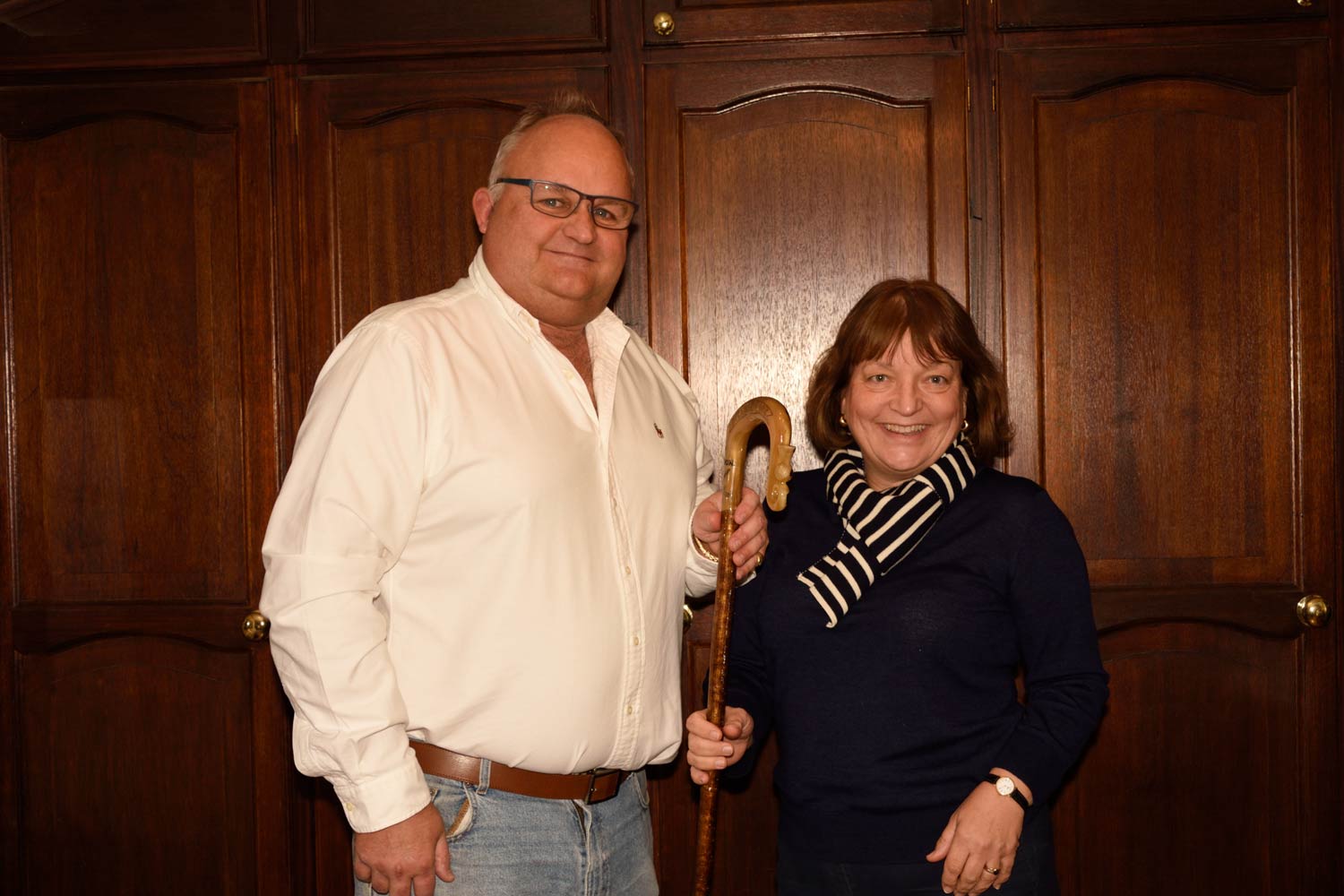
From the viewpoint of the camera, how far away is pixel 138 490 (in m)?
2.47

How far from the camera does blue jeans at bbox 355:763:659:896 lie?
1626mm

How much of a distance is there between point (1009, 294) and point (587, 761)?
53.2 inches

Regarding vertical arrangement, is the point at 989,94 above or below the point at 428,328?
above

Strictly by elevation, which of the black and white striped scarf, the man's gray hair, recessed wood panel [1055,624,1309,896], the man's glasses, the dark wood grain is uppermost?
the dark wood grain

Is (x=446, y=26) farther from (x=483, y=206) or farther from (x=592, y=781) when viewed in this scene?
(x=592, y=781)

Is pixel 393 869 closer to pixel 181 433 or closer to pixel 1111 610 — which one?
pixel 181 433

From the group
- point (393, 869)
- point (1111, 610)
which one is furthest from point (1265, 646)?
point (393, 869)

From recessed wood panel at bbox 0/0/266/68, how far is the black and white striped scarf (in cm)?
170

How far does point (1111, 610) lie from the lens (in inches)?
92.4

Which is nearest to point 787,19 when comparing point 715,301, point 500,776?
point 715,301

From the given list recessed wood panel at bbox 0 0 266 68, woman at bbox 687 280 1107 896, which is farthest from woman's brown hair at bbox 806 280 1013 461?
recessed wood panel at bbox 0 0 266 68

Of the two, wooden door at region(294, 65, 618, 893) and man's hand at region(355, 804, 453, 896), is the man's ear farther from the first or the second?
man's hand at region(355, 804, 453, 896)

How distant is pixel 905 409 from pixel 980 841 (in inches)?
26.0

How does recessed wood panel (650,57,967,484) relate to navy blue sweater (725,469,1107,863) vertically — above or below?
above
